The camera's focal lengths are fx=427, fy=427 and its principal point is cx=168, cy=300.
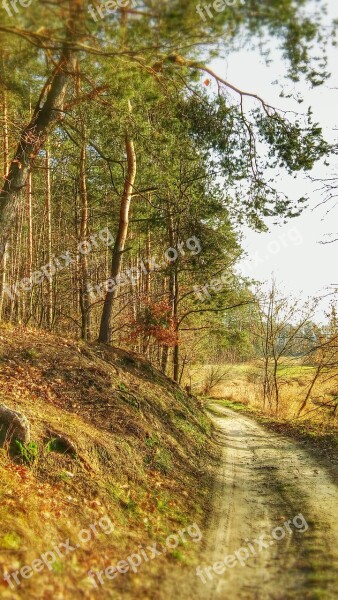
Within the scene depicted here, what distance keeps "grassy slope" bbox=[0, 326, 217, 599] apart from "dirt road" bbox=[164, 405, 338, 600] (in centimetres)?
40

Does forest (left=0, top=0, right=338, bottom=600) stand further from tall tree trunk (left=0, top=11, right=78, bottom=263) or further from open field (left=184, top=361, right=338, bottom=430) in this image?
open field (left=184, top=361, right=338, bottom=430)

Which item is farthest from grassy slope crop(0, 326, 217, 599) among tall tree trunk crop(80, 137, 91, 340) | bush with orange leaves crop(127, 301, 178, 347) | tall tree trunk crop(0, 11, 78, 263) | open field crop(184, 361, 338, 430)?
open field crop(184, 361, 338, 430)

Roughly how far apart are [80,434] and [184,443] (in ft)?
13.3

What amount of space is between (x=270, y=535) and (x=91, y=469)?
2762mm

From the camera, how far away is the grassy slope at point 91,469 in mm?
4445

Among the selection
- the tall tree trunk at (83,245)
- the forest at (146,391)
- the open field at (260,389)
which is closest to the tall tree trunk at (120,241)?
the forest at (146,391)

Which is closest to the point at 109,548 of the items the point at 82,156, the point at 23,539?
the point at 23,539

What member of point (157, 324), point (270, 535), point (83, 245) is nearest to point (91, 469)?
point (270, 535)

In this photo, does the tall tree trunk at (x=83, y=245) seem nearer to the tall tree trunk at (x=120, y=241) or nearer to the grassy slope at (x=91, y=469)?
the tall tree trunk at (x=120, y=241)

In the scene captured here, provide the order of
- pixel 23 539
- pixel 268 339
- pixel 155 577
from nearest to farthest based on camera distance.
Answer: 1. pixel 23 539
2. pixel 155 577
3. pixel 268 339

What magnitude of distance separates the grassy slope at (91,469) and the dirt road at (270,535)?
1.30 ft

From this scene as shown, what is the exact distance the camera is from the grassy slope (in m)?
4.45

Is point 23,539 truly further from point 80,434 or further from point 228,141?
point 228,141

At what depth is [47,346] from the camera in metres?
10.3
